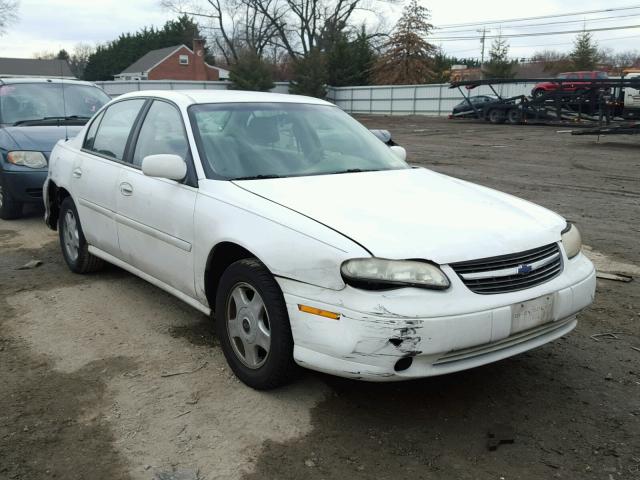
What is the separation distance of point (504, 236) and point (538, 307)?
1.24 ft

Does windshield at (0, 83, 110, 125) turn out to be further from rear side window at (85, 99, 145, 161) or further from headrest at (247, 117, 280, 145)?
headrest at (247, 117, 280, 145)

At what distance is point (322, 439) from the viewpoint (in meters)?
2.95

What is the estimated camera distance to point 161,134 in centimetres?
438

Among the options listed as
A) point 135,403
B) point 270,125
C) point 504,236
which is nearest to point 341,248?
point 504,236

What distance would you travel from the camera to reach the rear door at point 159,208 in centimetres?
379

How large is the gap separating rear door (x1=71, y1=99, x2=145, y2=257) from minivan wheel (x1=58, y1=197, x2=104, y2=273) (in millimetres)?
200

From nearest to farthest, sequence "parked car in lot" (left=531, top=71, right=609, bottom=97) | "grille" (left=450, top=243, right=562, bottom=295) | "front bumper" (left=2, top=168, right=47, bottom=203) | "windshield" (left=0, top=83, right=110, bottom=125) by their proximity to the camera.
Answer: "grille" (left=450, top=243, right=562, bottom=295), "front bumper" (left=2, top=168, right=47, bottom=203), "windshield" (left=0, top=83, right=110, bottom=125), "parked car in lot" (left=531, top=71, right=609, bottom=97)

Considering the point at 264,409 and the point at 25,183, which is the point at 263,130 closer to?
the point at 264,409

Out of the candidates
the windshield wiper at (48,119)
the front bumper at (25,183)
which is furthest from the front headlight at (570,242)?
the windshield wiper at (48,119)

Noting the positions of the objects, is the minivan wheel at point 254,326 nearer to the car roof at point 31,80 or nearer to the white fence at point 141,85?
the car roof at point 31,80

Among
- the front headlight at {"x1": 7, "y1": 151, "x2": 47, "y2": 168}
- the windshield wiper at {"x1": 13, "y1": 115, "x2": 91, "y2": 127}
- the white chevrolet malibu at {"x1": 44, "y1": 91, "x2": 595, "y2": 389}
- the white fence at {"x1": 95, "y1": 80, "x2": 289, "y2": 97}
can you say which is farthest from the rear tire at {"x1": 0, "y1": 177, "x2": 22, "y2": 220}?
the white fence at {"x1": 95, "y1": 80, "x2": 289, "y2": 97}

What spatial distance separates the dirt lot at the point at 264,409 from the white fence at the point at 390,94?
30644mm

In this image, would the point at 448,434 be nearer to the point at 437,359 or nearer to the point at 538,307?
the point at 437,359

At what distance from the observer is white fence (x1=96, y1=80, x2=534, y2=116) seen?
36031 millimetres
